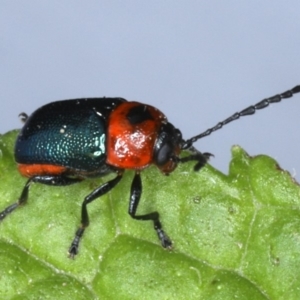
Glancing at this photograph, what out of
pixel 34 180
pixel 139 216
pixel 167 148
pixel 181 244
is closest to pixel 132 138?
pixel 167 148

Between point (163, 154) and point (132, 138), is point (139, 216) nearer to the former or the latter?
point (163, 154)

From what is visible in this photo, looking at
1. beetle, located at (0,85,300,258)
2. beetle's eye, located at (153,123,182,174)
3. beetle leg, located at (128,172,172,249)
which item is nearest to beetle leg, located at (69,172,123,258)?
beetle, located at (0,85,300,258)

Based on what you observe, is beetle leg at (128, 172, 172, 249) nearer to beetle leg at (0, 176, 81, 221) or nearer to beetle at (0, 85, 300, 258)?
beetle at (0, 85, 300, 258)

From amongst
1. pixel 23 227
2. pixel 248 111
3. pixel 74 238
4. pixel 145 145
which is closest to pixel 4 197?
pixel 23 227

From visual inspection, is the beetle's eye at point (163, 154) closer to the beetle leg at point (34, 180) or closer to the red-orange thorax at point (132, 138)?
the red-orange thorax at point (132, 138)

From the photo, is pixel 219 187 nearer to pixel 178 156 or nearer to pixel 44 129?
pixel 178 156
